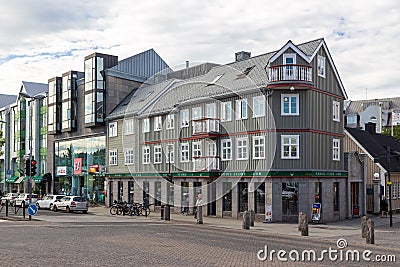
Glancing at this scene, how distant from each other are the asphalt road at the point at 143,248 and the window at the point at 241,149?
10.1m

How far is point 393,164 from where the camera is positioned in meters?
41.8

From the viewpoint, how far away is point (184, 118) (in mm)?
40219

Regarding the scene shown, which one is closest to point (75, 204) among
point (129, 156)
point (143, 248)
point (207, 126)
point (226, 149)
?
point (129, 156)

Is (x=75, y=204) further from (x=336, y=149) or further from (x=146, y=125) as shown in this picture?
(x=336, y=149)

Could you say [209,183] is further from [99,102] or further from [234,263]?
[234,263]

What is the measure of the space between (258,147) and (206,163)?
14.8 ft

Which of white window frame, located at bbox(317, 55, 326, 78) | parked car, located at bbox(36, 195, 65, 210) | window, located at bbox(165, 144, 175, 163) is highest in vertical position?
white window frame, located at bbox(317, 55, 326, 78)

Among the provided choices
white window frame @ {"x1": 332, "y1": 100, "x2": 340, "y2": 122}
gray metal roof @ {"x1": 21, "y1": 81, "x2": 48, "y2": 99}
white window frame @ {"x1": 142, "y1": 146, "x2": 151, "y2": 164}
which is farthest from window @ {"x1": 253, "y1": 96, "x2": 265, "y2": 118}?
gray metal roof @ {"x1": 21, "y1": 81, "x2": 48, "y2": 99}

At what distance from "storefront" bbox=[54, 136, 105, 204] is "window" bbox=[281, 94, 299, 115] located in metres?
22.7

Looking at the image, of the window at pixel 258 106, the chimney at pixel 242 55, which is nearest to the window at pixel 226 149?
the window at pixel 258 106

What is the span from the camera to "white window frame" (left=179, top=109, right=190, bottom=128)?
39844 mm

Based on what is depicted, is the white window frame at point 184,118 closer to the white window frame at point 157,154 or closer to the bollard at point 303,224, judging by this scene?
the white window frame at point 157,154

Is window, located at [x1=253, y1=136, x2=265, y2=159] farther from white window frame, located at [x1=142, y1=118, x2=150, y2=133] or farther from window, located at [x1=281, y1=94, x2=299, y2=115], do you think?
white window frame, located at [x1=142, y1=118, x2=150, y2=133]

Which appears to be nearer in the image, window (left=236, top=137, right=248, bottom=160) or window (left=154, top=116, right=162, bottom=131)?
window (left=236, top=137, right=248, bottom=160)
